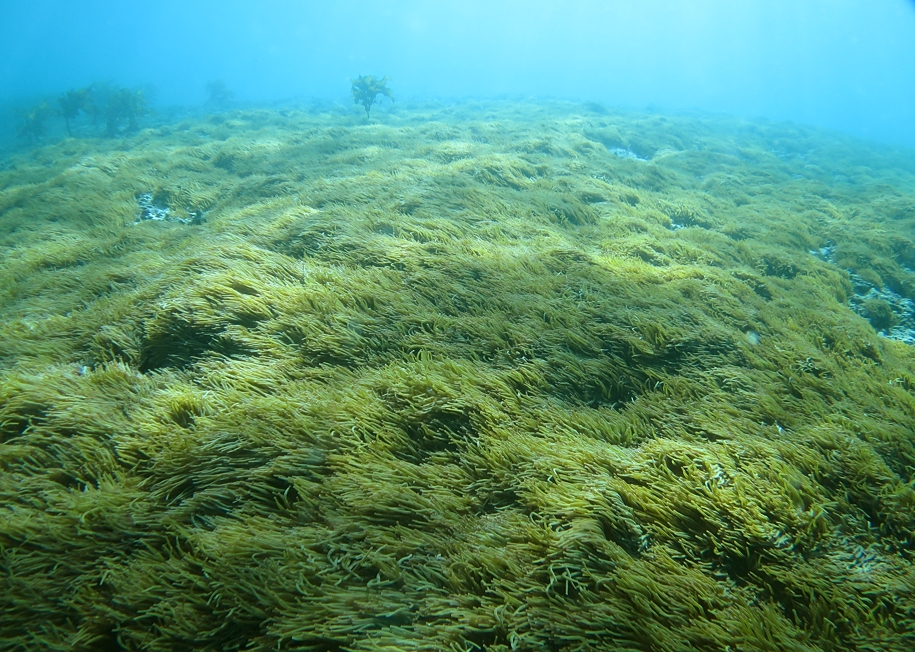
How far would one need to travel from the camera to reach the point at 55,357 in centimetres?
353

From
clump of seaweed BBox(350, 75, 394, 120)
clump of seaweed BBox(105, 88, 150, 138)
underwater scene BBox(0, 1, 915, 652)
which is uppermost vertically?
clump of seaweed BBox(350, 75, 394, 120)

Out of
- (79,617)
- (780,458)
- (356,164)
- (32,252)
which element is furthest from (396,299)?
(356,164)

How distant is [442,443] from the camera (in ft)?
8.68

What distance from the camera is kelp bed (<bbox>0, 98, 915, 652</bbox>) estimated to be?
1812 millimetres

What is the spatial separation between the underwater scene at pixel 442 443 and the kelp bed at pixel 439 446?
0.06 feet

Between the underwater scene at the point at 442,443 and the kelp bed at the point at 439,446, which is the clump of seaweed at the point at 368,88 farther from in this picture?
the kelp bed at the point at 439,446

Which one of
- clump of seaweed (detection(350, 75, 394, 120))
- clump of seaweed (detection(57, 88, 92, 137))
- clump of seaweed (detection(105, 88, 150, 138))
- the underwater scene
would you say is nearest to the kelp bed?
the underwater scene

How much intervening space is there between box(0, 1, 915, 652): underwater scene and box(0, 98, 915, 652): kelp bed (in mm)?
17

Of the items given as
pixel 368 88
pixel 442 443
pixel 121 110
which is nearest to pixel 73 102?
pixel 121 110

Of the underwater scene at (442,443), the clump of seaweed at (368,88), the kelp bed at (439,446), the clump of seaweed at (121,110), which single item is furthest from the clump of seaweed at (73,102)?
the kelp bed at (439,446)

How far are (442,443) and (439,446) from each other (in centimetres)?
3

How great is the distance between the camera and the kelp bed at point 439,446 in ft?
5.95

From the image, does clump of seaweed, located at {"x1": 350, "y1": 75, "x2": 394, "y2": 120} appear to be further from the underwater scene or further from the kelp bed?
the kelp bed

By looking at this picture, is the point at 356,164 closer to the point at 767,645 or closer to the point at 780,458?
→ the point at 780,458
